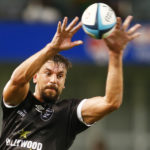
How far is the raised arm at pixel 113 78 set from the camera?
5363mm

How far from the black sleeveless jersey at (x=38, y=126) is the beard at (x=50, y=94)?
0.37 feet

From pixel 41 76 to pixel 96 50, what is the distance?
587 cm

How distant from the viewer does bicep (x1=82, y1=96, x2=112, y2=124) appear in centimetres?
593

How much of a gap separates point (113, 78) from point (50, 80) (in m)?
0.80

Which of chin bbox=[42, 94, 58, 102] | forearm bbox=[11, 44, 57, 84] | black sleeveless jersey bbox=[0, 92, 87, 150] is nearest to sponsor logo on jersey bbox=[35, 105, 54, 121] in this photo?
black sleeveless jersey bbox=[0, 92, 87, 150]

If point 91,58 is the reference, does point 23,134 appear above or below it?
below

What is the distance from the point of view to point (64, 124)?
6207 mm

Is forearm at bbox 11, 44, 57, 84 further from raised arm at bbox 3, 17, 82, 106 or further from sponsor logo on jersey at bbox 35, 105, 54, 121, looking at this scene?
sponsor logo on jersey at bbox 35, 105, 54, 121

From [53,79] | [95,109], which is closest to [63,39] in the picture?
[53,79]

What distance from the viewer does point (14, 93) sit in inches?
233

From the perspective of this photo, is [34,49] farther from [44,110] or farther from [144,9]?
[44,110]

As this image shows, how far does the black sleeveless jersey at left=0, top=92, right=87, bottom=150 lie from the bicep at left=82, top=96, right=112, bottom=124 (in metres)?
0.12

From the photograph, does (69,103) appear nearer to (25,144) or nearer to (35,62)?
(25,144)

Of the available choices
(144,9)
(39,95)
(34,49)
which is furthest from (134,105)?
(39,95)
